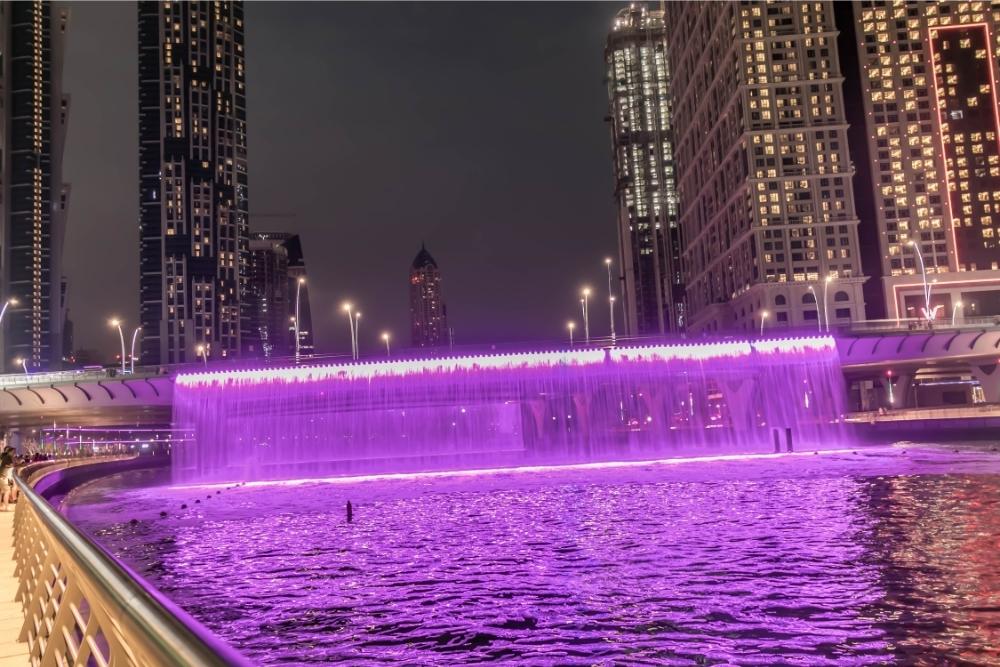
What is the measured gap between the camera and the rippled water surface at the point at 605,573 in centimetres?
1377

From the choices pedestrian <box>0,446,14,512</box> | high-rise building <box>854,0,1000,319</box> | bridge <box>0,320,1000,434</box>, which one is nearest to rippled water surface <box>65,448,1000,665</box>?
pedestrian <box>0,446,14,512</box>

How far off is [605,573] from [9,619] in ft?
42.2

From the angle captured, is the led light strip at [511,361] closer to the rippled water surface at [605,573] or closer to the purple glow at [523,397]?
the purple glow at [523,397]

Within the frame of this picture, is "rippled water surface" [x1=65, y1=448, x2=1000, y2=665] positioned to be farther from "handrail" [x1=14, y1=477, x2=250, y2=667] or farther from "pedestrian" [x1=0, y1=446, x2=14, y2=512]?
"handrail" [x1=14, y1=477, x2=250, y2=667]

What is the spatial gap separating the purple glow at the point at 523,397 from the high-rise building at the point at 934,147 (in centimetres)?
8279

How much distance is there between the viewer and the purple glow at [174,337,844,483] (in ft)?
231

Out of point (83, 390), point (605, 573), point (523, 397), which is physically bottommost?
point (605, 573)

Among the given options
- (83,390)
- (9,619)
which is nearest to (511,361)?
(83,390)

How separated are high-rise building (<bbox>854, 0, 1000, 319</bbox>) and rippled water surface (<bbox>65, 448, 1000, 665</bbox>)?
4789 inches

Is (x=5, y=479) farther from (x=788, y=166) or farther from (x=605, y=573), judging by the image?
(x=788, y=166)

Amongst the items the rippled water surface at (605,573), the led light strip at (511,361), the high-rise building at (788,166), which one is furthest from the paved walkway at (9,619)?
the high-rise building at (788,166)

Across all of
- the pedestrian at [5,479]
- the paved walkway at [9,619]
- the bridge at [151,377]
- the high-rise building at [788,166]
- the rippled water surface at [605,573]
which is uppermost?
the high-rise building at [788,166]

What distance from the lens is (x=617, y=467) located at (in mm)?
59375

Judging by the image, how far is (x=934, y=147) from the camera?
154000 mm
